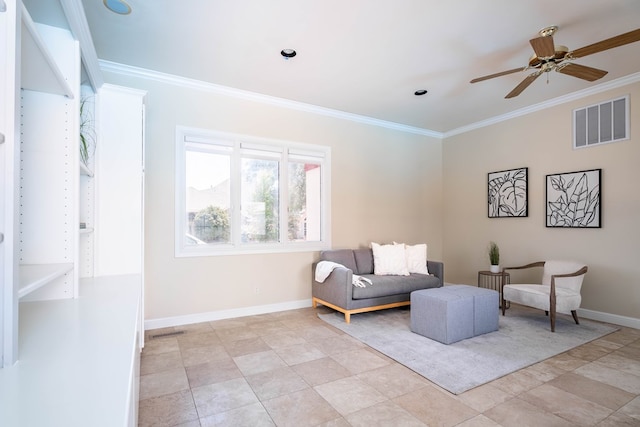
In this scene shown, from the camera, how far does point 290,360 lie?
2.81m

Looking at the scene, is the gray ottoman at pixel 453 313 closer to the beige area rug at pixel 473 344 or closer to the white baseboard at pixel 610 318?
the beige area rug at pixel 473 344

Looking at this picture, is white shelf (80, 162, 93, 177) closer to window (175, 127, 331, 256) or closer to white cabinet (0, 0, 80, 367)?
white cabinet (0, 0, 80, 367)

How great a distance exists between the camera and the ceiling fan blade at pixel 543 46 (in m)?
2.36

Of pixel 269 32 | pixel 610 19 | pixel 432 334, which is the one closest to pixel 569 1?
pixel 610 19

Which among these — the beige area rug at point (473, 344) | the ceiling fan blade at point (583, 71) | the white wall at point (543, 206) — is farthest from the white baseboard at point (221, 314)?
the ceiling fan blade at point (583, 71)

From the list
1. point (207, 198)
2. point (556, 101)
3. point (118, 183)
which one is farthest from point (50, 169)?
point (556, 101)

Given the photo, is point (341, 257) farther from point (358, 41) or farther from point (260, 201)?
point (358, 41)

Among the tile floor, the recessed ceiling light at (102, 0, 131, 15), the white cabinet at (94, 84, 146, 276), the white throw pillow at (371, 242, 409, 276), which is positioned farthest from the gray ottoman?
the recessed ceiling light at (102, 0, 131, 15)

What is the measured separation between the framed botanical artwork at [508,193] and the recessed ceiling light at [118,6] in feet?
17.0

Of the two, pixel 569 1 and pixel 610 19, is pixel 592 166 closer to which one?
pixel 610 19

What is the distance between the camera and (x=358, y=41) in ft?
9.68

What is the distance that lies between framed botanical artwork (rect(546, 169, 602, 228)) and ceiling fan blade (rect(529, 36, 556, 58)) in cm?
228

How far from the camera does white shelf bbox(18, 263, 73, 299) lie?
112 centimetres

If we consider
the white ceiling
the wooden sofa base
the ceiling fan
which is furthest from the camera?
the wooden sofa base
